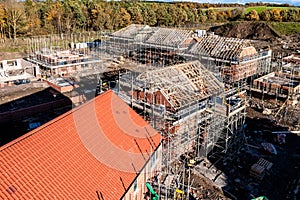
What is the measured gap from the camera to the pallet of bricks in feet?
46.8

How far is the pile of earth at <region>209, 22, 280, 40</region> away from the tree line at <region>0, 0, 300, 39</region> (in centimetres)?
1019

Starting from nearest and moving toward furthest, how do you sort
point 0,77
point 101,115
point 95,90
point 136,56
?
point 101,115 < point 95,90 < point 0,77 < point 136,56

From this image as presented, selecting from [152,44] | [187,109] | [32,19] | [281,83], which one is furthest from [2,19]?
[281,83]

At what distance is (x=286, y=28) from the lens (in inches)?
2402

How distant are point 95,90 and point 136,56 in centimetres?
1211

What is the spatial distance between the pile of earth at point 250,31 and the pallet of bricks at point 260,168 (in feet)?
148

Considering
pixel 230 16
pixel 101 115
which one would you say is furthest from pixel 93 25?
pixel 101 115

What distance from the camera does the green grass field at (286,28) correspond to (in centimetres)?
5976

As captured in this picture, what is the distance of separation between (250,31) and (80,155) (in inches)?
2171

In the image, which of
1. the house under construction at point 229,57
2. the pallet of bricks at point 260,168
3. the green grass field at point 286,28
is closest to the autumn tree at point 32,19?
the house under construction at point 229,57

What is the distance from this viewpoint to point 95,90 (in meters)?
24.5

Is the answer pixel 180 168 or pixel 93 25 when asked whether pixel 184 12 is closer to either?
pixel 93 25

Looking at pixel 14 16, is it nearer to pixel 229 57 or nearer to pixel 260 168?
pixel 229 57

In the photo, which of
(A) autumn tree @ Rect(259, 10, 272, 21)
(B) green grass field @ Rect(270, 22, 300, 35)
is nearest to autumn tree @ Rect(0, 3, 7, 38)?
(B) green grass field @ Rect(270, 22, 300, 35)
